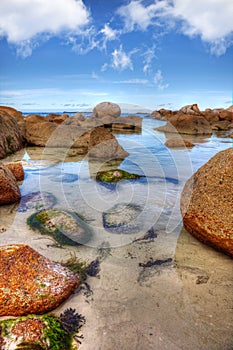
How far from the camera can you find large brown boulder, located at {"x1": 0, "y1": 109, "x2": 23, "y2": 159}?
363 inches

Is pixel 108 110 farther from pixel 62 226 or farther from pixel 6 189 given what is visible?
pixel 62 226

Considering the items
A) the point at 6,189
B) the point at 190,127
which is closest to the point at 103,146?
the point at 6,189

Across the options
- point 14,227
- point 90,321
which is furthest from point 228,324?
point 14,227

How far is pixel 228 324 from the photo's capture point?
2.16 m

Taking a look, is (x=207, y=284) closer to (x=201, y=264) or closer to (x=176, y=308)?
(x=201, y=264)

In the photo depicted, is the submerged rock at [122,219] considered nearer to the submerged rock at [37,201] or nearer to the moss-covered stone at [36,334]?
the submerged rock at [37,201]

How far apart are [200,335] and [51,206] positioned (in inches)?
130

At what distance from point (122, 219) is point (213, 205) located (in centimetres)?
156

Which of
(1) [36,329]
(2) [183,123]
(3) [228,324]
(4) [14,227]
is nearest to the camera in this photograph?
(1) [36,329]

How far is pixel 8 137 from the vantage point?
32.4 ft

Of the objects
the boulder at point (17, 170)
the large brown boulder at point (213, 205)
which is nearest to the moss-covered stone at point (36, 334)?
the large brown boulder at point (213, 205)

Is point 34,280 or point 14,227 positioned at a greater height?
point 34,280

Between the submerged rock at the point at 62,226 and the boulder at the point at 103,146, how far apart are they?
200 inches

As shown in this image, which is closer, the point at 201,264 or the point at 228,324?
the point at 228,324
